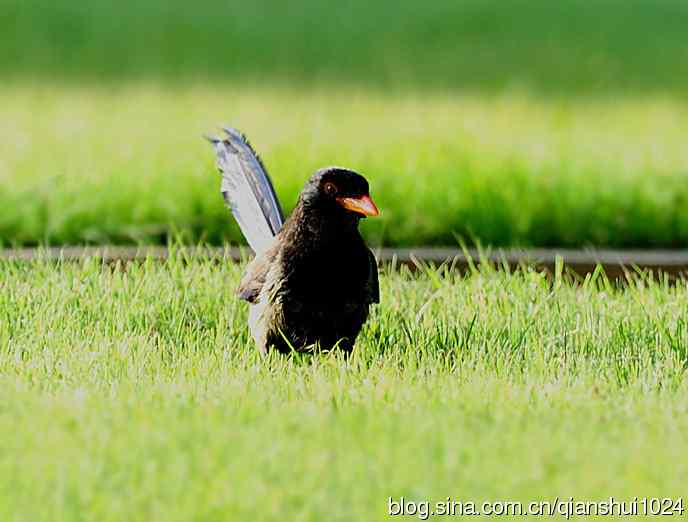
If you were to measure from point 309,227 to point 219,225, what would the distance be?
2.99 m

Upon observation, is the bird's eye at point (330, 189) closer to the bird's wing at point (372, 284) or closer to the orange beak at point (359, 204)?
the orange beak at point (359, 204)

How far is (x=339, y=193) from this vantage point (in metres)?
4.46

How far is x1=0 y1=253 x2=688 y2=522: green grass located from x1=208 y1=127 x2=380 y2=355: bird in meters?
0.10

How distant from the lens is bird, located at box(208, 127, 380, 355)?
14.7 feet

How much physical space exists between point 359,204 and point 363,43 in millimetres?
10564

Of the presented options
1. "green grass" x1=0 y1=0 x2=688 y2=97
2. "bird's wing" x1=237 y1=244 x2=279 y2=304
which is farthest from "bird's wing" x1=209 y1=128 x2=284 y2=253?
"green grass" x1=0 y1=0 x2=688 y2=97

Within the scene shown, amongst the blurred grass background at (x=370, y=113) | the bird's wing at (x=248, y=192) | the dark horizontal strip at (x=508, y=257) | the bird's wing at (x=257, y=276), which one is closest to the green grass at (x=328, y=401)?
the bird's wing at (x=257, y=276)

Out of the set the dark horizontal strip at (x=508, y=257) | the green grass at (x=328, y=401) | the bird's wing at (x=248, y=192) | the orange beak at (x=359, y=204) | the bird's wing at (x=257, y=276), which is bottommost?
the dark horizontal strip at (x=508, y=257)

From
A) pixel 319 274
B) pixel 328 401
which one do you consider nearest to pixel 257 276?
pixel 319 274

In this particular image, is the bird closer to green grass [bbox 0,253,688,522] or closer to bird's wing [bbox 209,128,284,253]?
green grass [bbox 0,253,688,522]

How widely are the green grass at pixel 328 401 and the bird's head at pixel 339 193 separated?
0.54 metres

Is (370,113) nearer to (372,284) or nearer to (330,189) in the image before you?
(372,284)

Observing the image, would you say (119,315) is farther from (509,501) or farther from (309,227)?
(509,501)

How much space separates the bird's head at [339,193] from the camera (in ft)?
14.5
